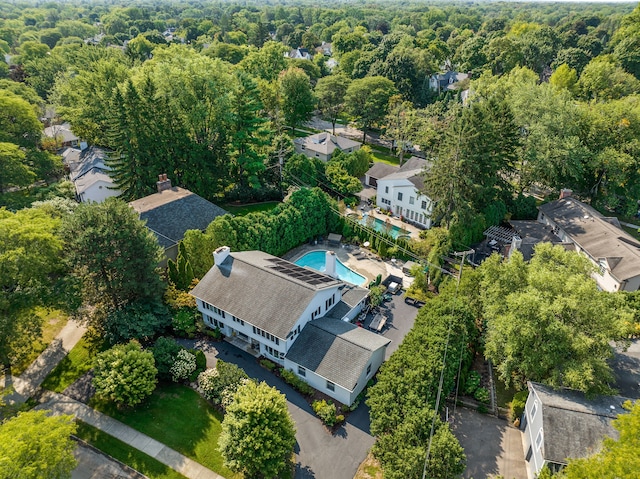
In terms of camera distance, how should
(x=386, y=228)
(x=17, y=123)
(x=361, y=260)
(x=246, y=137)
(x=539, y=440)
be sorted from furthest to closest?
1. (x=17, y=123)
2. (x=246, y=137)
3. (x=386, y=228)
4. (x=361, y=260)
5. (x=539, y=440)

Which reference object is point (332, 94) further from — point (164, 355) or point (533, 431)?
point (533, 431)

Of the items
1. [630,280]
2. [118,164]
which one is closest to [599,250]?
[630,280]

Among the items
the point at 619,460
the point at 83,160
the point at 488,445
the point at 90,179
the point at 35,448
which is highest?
the point at 619,460

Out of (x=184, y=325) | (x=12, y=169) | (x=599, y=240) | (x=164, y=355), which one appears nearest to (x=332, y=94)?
(x=12, y=169)

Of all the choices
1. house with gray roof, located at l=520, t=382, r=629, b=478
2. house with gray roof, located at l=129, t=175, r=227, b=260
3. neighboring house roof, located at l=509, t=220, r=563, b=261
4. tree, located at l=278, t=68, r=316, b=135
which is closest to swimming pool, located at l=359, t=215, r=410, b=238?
neighboring house roof, located at l=509, t=220, r=563, b=261

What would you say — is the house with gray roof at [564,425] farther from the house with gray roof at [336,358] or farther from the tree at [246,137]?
the tree at [246,137]

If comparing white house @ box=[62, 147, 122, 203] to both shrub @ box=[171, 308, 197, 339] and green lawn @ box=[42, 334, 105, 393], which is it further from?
shrub @ box=[171, 308, 197, 339]

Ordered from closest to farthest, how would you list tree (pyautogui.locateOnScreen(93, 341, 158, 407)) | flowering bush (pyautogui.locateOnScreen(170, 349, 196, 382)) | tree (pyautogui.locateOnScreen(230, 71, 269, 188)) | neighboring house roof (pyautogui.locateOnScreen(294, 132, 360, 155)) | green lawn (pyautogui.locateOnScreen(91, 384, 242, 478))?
green lawn (pyautogui.locateOnScreen(91, 384, 242, 478))
tree (pyautogui.locateOnScreen(93, 341, 158, 407))
flowering bush (pyautogui.locateOnScreen(170, 349, 196, 382))
tree (pyautogui.locateOnScreen(230, 71, 269, 188))
neighboring house roof (pyautogui.locateOnScreen(294, 132, 360, 155))

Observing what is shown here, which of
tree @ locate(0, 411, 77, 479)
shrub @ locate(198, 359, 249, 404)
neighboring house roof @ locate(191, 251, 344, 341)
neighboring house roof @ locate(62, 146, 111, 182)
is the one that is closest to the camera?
tree @ locate(0, 411, 77, 479)

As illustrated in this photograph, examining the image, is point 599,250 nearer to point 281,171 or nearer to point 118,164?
point 281,171
